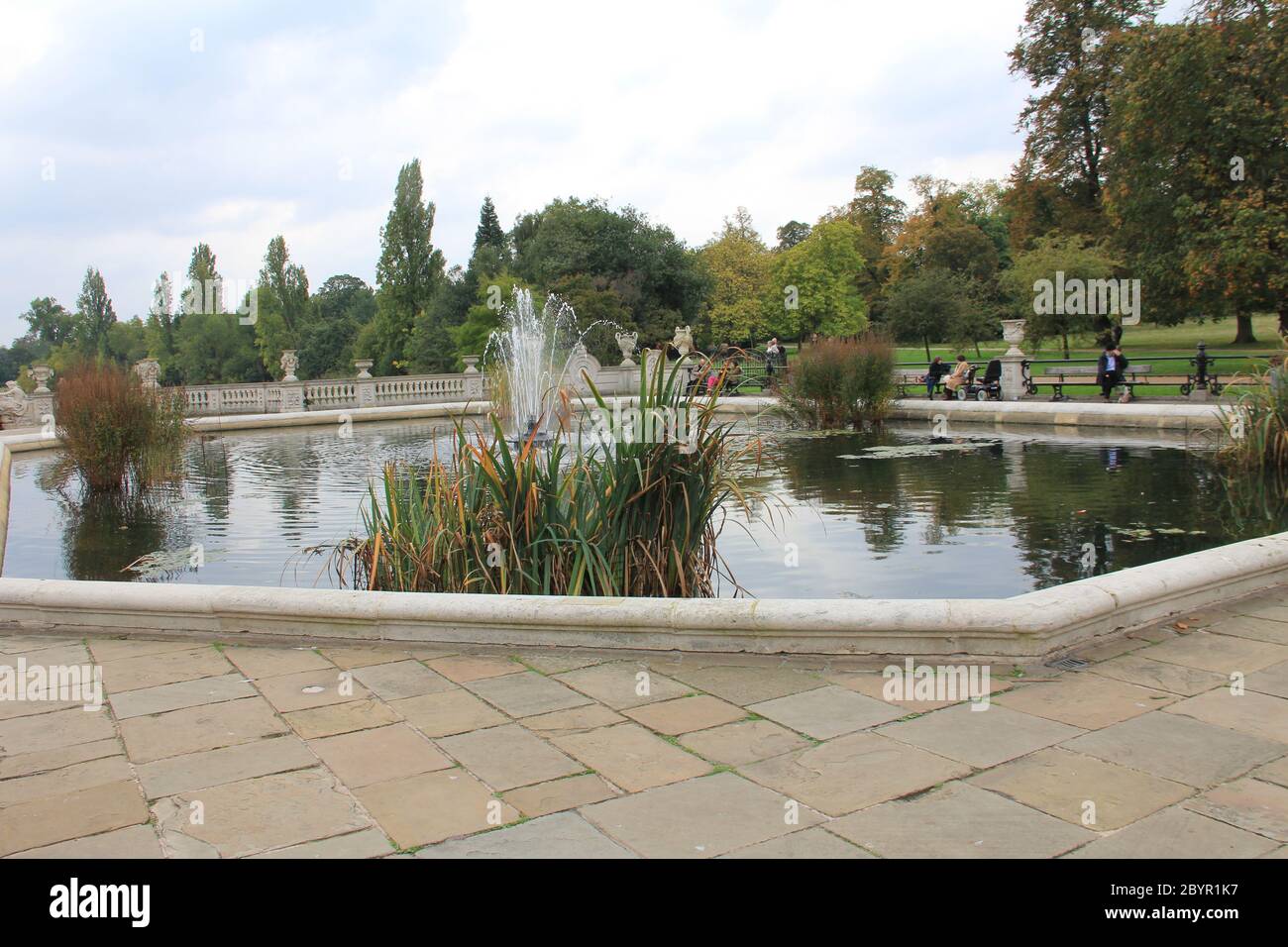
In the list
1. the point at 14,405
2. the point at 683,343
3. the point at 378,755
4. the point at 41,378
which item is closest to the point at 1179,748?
the point at 378,755

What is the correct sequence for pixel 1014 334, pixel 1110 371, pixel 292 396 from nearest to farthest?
pixel 1110 371, pixel 1014 334, pixel 292 396

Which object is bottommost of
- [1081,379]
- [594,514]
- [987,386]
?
[594,514]

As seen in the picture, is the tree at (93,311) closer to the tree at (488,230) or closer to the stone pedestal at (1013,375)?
the tree at (488,230)

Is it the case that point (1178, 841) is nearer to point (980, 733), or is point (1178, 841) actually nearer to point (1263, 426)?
point (980, 733)

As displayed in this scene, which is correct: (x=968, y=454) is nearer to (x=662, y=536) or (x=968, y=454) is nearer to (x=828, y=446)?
(x=828, y=446)

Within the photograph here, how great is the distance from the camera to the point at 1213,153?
21.0 m

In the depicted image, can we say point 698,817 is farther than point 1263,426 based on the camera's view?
No

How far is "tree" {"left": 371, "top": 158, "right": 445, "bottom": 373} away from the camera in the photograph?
5916cm

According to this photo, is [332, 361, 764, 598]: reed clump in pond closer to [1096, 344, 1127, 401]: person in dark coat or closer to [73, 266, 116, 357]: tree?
[1096, 344, 1127, 401]: person in dark coat

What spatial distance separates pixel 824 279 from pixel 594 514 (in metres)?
44.6

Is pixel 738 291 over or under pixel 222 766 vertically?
over

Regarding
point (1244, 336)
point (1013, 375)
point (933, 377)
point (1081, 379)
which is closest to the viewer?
point (1013, 375)

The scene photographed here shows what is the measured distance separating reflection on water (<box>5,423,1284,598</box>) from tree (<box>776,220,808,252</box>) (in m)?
58.4

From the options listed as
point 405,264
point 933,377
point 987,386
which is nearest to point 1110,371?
point 987,386
